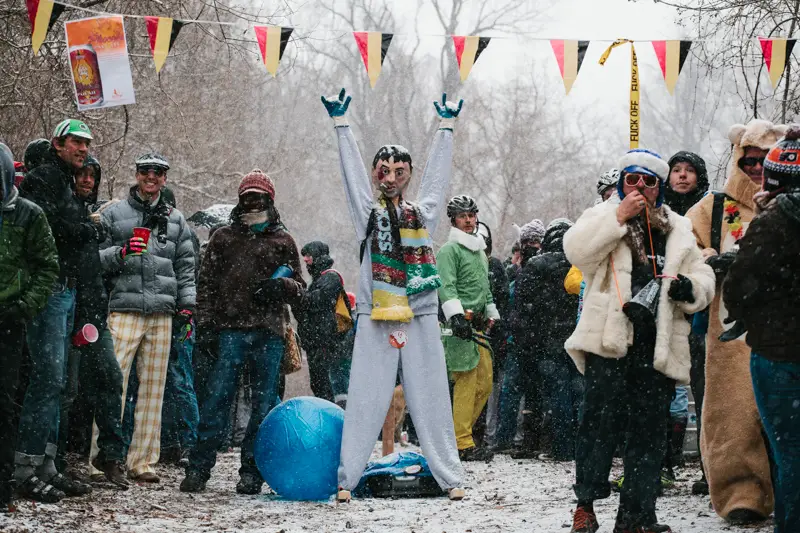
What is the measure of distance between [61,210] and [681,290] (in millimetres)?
3965

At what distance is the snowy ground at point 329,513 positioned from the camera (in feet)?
19.5

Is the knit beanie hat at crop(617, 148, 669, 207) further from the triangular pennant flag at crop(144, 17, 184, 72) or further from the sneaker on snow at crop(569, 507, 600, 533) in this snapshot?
the triangular pennant flag at crop(144, 17, 184, 72)

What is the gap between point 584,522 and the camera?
18.1ft

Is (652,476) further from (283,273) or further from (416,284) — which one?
(283,273)

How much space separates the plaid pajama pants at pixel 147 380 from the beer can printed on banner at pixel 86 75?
241cm

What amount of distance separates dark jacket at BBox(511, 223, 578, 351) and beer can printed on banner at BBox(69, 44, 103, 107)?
167 inches

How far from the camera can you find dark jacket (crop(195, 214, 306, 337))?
300 inches

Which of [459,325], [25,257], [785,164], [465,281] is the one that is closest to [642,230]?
[785,164]

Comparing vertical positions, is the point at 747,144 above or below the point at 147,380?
above

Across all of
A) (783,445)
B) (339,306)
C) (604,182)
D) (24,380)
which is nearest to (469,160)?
(339,306)

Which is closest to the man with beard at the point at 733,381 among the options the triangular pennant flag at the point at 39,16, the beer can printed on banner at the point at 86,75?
the triangular pennant flag at the point at 39,16

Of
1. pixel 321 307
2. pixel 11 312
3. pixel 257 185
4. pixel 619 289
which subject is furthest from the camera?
pixel 321 307

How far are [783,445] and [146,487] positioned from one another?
5.02 meters

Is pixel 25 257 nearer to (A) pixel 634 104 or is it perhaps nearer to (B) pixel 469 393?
(B) pixel 469 393
